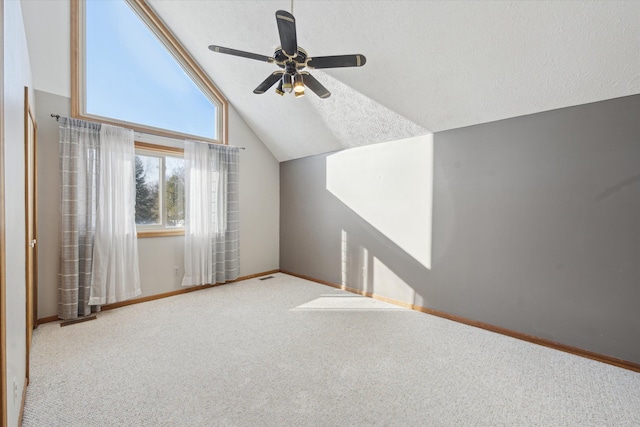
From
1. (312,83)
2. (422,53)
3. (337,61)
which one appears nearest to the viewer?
(337,61)

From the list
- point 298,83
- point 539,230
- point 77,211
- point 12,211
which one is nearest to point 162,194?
point 77,211

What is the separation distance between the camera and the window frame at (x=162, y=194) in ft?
12.4

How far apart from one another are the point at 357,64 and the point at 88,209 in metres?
3.27

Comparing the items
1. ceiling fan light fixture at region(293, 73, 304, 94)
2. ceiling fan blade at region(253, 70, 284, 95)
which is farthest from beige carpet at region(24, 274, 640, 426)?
ceiling fan blade at region(253, 70, 284, 95)

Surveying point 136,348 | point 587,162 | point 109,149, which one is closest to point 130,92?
point 109,149

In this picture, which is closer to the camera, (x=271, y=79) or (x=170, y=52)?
(x=271, y=79)

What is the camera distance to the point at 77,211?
124 inches

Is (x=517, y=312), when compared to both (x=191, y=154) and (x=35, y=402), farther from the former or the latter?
(x=191, y=154)

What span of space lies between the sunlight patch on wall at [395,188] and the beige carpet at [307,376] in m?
1.00

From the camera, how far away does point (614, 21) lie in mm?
1932

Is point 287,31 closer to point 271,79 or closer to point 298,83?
point 298,83

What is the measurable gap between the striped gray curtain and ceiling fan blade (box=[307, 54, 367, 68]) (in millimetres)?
2741

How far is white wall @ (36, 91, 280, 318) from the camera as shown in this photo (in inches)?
121

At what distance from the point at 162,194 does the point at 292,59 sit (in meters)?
2.86
